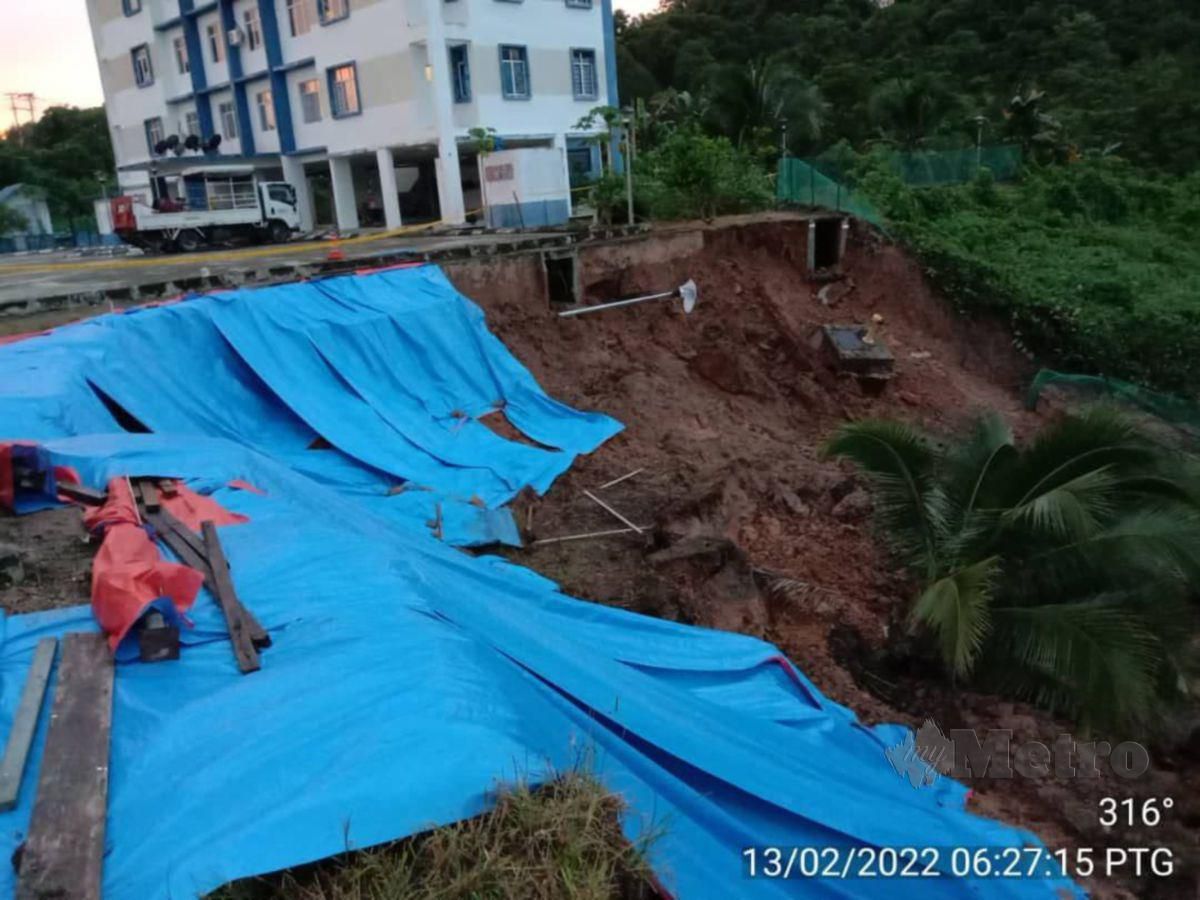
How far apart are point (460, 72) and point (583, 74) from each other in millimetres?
4857

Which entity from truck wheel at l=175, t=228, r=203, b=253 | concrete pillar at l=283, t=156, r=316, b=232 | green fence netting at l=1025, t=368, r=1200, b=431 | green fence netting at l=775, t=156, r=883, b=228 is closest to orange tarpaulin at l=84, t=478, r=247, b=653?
green fence netting at l=1025, t=368, r=1200, b=431

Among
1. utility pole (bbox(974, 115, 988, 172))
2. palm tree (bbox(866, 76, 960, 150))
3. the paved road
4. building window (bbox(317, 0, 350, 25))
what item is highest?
building window (bbox(317, 0, 350, 25))

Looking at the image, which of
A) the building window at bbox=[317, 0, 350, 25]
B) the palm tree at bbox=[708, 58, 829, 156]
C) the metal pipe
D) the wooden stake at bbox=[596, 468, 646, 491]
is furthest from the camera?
the palm tree at bbox=[708, 58, 829, 156]

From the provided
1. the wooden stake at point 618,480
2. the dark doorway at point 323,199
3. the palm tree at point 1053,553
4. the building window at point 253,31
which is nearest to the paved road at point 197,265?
the wooden stake at point 618,480

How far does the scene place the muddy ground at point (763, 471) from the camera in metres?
6.56

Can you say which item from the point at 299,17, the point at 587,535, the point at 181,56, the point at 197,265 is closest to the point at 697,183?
the point at 197,265

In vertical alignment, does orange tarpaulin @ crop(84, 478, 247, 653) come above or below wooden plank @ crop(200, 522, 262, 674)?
above

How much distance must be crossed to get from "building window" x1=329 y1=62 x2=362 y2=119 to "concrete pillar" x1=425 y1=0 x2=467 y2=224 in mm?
3320

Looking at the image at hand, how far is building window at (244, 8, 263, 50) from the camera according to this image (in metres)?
30.0

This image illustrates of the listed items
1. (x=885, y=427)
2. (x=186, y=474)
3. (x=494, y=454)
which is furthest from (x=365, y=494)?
(x=885, y=427)

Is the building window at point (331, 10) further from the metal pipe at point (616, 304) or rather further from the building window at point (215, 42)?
the metal pipe at point (616, 304)

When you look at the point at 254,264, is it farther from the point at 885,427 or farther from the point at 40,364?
the point at 885,427

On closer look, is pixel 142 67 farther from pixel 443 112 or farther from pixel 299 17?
pixel 443 112

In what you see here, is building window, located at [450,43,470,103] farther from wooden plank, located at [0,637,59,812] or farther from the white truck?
wooden plank, located at [0,637,59,812]
